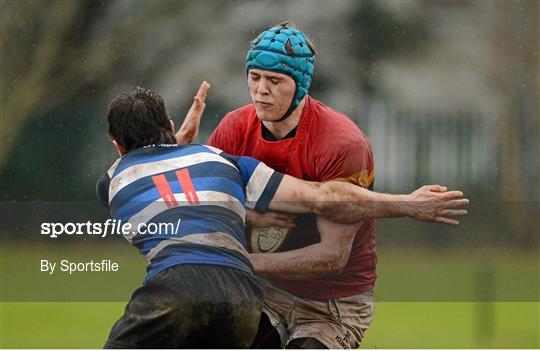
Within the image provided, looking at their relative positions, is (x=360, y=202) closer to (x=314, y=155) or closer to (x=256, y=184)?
(x=314, y=155)

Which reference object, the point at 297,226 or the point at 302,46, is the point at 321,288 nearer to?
the point at 297,226

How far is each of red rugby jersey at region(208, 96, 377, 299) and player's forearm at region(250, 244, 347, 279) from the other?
29mm

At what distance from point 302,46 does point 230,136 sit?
0.55 meters

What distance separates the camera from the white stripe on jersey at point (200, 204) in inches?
194

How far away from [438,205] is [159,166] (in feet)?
4.44

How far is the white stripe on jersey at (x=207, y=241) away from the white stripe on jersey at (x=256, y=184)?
0.26 meters

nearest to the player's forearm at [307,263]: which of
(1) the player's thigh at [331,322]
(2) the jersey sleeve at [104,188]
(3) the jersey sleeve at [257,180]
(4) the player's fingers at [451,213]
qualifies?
(1) the player's thigh at [331,322]

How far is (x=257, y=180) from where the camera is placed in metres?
5.11

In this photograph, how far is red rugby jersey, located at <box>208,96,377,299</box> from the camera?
5250mm

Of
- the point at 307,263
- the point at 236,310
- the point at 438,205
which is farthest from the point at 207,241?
the point at 438,205

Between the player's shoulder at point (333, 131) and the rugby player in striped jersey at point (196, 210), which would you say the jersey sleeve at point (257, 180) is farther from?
the player's shoulder at point (333, 131)

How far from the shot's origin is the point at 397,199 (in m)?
5.32

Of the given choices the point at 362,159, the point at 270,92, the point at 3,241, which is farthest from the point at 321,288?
the point at 3,241

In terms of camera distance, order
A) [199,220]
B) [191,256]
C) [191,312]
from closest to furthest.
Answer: [191,312]
[191,256]
[199,220]
